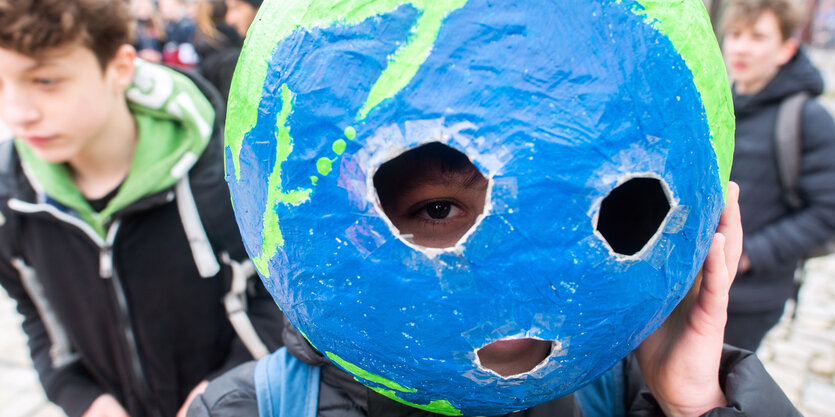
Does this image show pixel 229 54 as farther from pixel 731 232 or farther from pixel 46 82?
pixel 731 232

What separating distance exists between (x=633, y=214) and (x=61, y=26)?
163 centimetres

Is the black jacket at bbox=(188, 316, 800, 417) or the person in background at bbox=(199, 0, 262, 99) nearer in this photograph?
the black jacket at bbox=(188, 316, 800, 417)

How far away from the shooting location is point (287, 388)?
1.32 meters

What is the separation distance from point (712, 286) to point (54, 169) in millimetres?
1830

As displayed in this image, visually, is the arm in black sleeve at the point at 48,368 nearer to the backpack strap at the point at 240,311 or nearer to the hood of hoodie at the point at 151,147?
the hood of hoodie at the point at 151,147

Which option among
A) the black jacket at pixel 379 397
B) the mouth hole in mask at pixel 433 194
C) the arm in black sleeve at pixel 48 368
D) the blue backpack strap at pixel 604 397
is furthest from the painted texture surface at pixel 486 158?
the arm in black sleeve at pixel 48 368

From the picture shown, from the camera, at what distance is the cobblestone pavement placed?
11.7ft

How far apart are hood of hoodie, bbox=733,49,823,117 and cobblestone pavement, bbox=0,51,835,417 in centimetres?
134

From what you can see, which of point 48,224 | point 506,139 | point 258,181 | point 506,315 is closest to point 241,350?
point 48,224

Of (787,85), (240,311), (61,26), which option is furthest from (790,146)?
(61,26)

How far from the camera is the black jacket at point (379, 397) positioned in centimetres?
123

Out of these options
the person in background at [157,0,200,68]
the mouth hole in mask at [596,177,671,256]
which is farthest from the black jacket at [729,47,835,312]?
the person in background at [157,0,200,68]

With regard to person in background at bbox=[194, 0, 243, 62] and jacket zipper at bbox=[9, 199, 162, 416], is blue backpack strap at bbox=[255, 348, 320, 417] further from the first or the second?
person in background at bbox=[194, 0, 243, 62]

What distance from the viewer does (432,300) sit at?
90 centimetres
